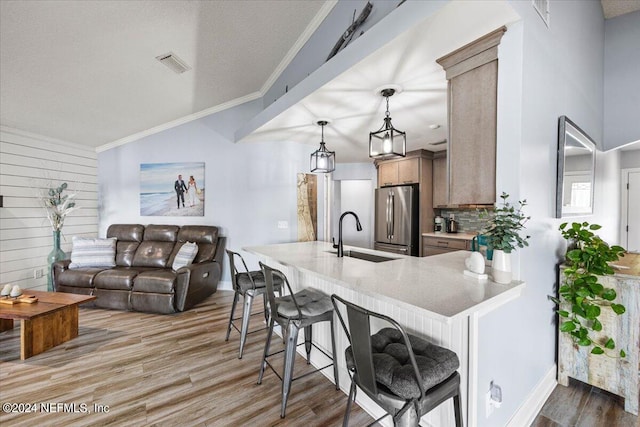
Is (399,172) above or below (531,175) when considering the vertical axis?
above

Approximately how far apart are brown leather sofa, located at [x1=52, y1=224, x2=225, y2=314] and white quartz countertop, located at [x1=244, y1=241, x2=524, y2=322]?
1969 mm

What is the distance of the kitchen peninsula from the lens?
48.6 inches

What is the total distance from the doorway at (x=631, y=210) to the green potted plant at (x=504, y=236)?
3.84 metres

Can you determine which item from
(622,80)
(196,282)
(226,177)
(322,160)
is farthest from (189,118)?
(622,80)

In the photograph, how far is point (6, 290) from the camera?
2.81 meters

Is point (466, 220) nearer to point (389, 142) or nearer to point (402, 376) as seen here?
point (389, 142)

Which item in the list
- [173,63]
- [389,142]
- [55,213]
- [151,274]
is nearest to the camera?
[389,142]

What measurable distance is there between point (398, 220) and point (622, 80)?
327 cm

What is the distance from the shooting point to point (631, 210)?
386 centimetres

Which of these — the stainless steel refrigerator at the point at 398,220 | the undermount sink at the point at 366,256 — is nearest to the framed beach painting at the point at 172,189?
the undermount sink at the point at 366,256

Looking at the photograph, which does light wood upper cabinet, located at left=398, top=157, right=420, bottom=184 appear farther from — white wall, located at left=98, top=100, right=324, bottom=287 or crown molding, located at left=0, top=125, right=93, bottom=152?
crown molding, located at left=0, top=125, right=93, bottom=152

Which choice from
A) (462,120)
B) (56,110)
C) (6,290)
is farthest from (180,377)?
(56,110)

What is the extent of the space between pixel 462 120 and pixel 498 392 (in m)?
1.62

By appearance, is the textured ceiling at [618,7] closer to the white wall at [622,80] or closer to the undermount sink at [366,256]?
the white wall at [622,80]
